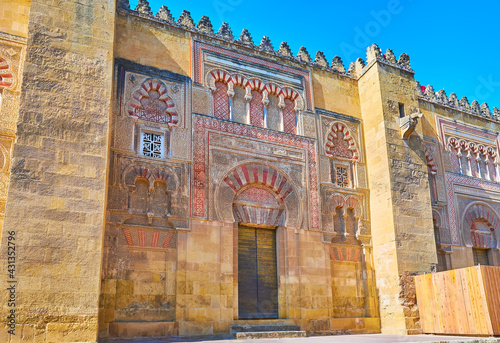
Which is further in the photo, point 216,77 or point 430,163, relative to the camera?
point 430,163

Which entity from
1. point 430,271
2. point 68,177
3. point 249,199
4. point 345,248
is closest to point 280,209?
point 249,199

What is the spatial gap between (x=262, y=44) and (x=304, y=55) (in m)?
0.92

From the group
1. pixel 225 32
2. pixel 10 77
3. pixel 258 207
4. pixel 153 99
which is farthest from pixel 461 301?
pixel 10 77

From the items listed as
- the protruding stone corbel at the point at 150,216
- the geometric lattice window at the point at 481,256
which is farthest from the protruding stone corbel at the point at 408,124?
the protruding stone corbel at the point at 150,216

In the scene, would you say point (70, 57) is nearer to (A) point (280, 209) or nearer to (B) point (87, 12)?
(B) point (87, 12)

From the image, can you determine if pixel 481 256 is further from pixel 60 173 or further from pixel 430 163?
pixel 60 173

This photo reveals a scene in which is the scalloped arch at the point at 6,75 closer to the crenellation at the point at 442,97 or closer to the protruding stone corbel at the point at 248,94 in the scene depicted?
the protruding stone corbel at the point at 248,94

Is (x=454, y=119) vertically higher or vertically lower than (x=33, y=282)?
higher

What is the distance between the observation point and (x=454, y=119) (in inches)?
414

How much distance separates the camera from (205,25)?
8375 millimetres

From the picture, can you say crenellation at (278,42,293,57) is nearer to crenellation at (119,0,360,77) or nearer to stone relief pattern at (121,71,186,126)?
crenellation at (119,0,360,77)

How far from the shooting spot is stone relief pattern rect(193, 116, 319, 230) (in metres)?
7.29

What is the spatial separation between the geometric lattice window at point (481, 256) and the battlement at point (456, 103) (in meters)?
3.11

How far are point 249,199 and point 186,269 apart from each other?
1.61 metres
